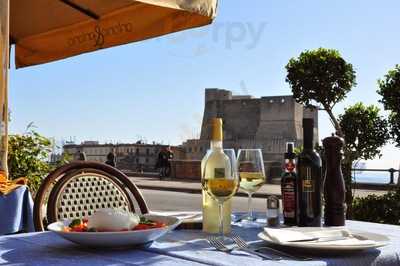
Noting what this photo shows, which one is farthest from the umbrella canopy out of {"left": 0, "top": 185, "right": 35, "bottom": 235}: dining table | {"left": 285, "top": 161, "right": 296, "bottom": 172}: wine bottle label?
{"left": 285, "top": 161, "right": 296, "bottom": 172}: wine bottle label

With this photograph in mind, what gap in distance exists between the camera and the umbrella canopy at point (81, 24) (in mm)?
3660

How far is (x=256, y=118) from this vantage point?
38688 millimetres

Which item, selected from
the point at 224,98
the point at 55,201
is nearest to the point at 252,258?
the point at 55,201

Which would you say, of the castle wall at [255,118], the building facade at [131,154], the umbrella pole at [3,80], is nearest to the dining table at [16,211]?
the umbrella pole at [3,80]

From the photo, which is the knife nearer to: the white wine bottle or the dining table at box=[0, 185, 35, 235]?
the white wine bottle

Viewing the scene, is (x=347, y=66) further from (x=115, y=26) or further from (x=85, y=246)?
(x=85, y=246)

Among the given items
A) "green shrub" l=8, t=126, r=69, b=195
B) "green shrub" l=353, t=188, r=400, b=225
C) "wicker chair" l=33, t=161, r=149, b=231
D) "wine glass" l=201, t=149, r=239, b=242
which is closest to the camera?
"wine glass" l=201, t=149, r=239, b=242

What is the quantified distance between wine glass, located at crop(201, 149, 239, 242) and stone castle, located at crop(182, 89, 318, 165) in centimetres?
3324

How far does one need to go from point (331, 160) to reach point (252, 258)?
25.9 inches

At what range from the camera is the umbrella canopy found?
366 centimetres

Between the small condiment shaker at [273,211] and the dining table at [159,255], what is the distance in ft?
0.92

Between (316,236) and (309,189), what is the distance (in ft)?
0.96

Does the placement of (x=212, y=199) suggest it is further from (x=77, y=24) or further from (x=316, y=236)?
(x=77, y=24)

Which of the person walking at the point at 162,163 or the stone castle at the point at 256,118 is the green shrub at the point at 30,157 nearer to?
the person walking at the point at 162,163
